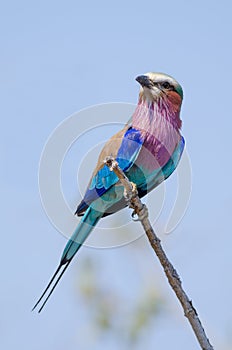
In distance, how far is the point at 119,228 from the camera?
412 centimetres

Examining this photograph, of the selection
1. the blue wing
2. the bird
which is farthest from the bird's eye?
the blue wing

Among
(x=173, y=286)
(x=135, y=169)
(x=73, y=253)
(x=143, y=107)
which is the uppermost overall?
→ (x=143, y=107)

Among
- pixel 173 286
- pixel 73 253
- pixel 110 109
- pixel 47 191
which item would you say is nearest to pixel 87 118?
pixel 110 109

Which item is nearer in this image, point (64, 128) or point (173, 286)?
point (173, 286)

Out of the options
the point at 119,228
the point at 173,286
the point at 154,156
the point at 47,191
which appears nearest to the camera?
the point at 173,286

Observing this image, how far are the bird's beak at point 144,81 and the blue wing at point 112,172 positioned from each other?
0.30 m

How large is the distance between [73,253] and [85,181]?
0.72 meters

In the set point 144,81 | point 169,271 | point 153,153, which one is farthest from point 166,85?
point 169,271

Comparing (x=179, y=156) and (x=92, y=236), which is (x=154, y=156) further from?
(x=92, y=236)

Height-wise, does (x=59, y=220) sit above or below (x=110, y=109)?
below

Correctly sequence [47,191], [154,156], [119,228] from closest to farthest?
[47,191]
[119,228]
[154,156]

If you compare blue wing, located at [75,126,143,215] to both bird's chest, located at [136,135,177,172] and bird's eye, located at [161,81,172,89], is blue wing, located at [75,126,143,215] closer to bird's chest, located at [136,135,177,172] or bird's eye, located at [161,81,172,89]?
bird's chest, located at [136,135,177,172]

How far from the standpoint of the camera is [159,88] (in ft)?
15.1

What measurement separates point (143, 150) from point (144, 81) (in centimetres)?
45
